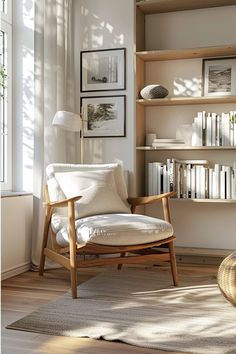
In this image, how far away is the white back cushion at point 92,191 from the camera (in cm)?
323

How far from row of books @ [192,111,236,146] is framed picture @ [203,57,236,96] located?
0.24m

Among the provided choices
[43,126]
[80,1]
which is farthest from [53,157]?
[80,1]

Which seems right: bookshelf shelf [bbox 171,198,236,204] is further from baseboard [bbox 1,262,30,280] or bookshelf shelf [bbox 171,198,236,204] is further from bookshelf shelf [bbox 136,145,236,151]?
baseboard [bbox 1,262,30,280]

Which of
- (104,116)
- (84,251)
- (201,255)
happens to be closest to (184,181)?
(201,255)

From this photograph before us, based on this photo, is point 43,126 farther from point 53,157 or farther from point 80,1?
point 80,1

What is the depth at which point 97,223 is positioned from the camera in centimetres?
283

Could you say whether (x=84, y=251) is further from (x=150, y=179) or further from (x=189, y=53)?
(x=189, y=53)

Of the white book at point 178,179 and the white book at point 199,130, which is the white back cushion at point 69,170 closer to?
the white book at point 178,179

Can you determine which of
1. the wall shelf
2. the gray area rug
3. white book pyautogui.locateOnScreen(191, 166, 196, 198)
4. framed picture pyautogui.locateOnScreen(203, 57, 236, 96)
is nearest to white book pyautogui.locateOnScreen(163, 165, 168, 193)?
white book pyautogui.locateOnScreen(191, 166, 196, 198)

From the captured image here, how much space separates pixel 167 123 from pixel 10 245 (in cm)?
170

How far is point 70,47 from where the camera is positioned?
412 cm

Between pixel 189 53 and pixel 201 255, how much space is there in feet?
5.49

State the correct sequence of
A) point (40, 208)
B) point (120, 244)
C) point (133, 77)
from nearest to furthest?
point (120, 244), point (40, 208), point (133, 77)

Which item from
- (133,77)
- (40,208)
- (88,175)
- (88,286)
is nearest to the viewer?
(88,286)
